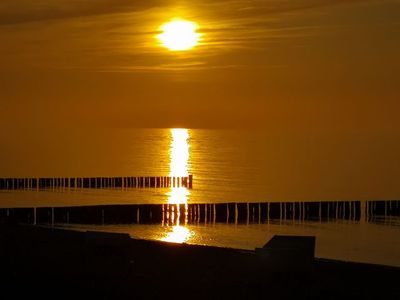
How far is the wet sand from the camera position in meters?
13.6

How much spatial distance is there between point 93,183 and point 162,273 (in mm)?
54358

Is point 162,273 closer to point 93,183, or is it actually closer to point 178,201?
point 178,201

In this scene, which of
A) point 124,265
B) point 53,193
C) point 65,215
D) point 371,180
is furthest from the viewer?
point 371,180

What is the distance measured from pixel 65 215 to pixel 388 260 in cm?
1736

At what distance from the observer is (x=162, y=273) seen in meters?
15.4

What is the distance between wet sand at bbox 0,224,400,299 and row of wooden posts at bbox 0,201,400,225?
2154cm

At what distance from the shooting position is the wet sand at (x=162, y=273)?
1360 centimetres

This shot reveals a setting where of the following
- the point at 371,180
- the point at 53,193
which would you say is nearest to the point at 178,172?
the point at 371,180

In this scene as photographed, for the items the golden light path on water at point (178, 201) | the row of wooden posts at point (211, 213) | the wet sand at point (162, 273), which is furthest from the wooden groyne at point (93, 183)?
the wet sand at point (162, 273)

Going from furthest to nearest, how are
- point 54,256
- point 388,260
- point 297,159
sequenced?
1. point 297,159
2. point 388,260
3. point 54,256

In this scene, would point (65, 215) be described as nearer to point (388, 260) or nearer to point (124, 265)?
point (388, 260)

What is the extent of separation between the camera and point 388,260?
1270 inches

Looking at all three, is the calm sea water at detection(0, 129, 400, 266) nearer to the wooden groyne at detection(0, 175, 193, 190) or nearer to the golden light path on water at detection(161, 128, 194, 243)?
the golden light path on water at detection(161, 128, 194, 243)

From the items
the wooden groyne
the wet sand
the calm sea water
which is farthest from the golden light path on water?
the wet sand
